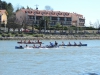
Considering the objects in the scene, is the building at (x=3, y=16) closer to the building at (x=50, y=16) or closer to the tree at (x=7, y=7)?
the building at (x=50, y=16)

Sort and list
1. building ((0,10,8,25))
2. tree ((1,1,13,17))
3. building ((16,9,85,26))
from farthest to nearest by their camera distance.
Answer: tree ((1,1,13,17)) → building ((16,9,85,26)) → building ((0,10,8,25))

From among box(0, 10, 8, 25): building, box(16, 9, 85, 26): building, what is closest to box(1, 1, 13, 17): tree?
box(16, 9, 85, 26): building

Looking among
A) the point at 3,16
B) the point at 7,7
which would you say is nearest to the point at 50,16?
the point at 7,7

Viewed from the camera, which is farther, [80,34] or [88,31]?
[88,31]

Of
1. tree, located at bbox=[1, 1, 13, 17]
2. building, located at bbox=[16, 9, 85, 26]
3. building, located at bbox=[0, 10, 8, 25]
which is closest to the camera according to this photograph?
building, located at bbox=[0, 10, 8, 25]

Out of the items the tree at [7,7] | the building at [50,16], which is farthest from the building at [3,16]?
the tree at [7,7]

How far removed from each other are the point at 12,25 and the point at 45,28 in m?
10.4

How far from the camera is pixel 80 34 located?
391 feet

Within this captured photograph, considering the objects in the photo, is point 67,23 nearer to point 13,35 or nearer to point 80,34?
point 80,34

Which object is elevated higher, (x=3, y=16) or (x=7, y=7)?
(x=7, y=7)

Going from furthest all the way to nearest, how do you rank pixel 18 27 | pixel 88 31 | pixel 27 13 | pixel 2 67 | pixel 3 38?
pixel 27 13
pixel 88 31
pixel 18 27
pixel 3 38
pixel 2 67

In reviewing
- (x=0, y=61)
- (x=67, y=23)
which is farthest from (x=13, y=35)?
(x=0, y=61)

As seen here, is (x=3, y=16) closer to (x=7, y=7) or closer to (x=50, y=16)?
(x=7, y=7)

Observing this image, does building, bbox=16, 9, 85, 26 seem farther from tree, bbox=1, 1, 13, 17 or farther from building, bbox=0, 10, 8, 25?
building, bbox=0, 10, 8, 25
